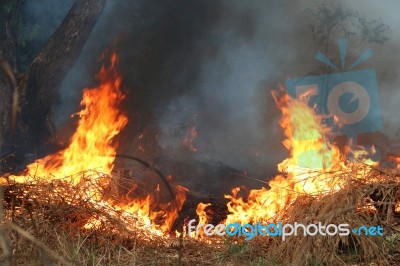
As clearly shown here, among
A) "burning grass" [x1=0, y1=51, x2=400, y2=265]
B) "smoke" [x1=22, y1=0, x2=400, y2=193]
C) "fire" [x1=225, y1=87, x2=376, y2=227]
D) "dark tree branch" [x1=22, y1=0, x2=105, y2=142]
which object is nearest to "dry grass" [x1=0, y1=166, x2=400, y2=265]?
"burning grass" [x1=0, y1=51, x2=400, y2=265]

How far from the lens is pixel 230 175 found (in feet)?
30.8

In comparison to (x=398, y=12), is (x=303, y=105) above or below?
below

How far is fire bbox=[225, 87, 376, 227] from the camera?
535 cm

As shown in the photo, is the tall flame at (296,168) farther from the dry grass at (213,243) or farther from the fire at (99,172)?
the fire at (99,172)

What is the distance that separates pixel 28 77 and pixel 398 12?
661cm

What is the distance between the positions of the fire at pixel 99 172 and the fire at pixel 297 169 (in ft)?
3.25

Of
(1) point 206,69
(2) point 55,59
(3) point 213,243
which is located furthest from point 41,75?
(3) point 213,243

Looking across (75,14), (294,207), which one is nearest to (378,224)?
(294,207)

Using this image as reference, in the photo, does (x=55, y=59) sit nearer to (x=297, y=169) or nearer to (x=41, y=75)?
(x=41, y=75)

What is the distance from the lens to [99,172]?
17.4 feet

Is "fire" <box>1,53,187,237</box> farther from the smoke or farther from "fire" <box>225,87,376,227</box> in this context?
the smoke

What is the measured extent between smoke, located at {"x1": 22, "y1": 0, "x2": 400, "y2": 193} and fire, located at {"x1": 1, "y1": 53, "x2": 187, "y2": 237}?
5.17 ft

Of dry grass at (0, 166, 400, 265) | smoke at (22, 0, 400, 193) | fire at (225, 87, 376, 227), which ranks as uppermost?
smoke at (22, 0, 400, 193)

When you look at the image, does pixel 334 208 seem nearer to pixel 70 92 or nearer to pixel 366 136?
pixel 366 136
